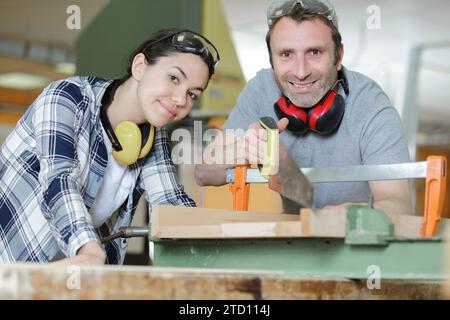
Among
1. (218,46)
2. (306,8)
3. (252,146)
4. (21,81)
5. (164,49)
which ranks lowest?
(252,146)

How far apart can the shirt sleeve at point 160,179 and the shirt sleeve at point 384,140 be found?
53cm

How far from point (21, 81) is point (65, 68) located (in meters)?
0.61

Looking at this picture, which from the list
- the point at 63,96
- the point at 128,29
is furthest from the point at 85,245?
the point at 128,29

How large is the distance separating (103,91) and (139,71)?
0.12 metres

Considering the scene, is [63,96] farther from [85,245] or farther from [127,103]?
[85,245]

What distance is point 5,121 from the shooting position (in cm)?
905

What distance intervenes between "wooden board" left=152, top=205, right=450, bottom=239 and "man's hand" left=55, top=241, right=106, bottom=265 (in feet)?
0.43

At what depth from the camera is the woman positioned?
Result: 5.92 ft

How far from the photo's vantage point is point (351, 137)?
2.16 metres

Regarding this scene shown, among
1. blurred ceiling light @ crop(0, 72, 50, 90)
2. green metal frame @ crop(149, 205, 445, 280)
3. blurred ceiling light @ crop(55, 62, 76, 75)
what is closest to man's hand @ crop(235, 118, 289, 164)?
green metal frame @ crop(149, 205, 445, 280)

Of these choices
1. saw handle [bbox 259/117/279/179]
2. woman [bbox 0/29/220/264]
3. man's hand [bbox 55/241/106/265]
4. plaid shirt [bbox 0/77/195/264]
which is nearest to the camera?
man's hand [bbox 55/241/106/265]

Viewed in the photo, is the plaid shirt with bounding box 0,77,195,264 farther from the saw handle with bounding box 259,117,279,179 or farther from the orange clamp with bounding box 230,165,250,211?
the saw handle with bounding box 259,117,279,179

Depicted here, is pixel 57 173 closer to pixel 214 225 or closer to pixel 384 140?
pixel 214 225

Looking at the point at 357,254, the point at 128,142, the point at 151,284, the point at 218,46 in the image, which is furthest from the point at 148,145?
the point at 218,46
